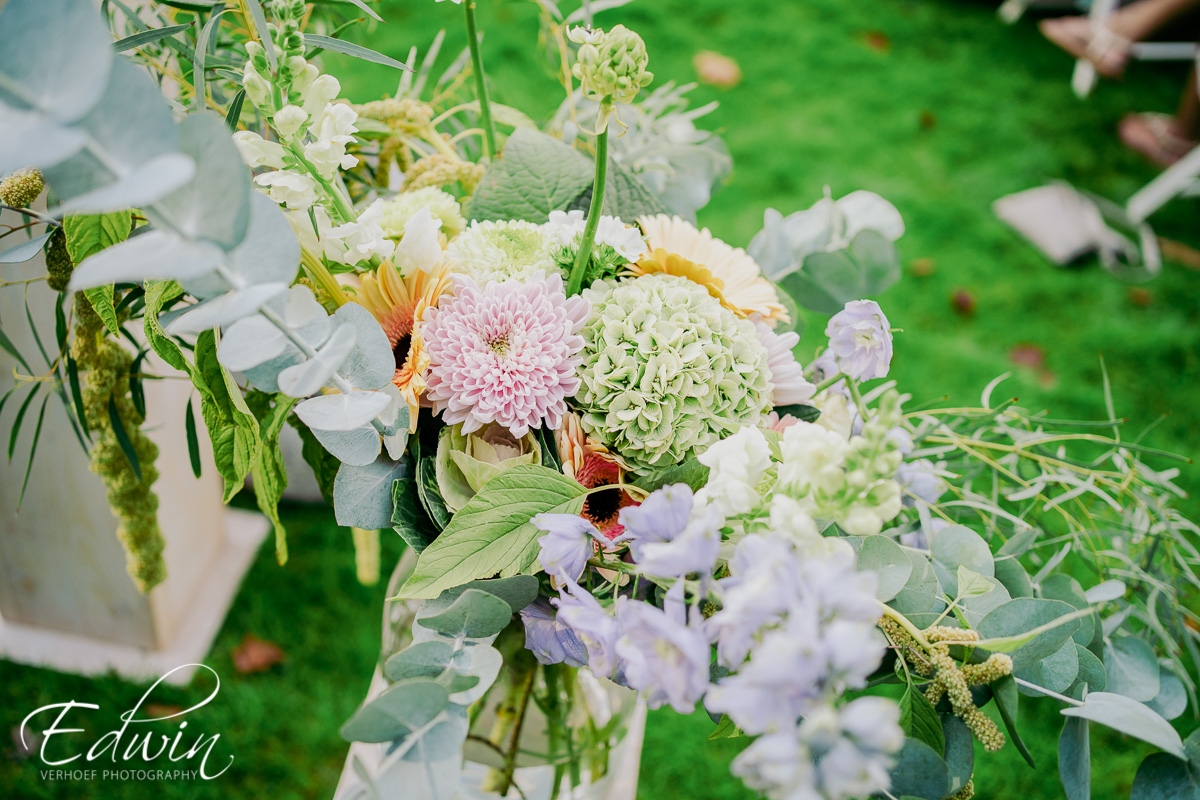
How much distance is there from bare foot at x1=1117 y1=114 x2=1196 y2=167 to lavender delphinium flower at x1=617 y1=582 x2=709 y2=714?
2.80m

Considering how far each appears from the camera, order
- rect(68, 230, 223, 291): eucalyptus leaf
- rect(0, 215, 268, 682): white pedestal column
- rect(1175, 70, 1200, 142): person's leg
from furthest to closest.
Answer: rect(1175, 70, 1200, 142): person's leg → rect(0, 215, 268, 682): white pedestal column → rect(68, 230, 223, 291): eucalyptus leaf

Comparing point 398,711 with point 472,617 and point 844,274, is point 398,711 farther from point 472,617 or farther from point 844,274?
point 844,274

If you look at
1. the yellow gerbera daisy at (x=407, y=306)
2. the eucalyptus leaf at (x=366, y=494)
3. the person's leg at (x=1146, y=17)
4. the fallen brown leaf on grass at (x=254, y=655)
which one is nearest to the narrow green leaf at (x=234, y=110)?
the yellow gerbera daisy at (x=407, y=306)

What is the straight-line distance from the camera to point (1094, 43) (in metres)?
2.47

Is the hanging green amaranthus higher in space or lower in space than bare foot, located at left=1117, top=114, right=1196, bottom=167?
higher

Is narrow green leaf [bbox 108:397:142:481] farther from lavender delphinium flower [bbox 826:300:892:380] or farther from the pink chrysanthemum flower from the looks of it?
lavender delphinium flower [bbox 826:300:892:380]

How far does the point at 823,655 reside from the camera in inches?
12.1

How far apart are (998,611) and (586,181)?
413mm

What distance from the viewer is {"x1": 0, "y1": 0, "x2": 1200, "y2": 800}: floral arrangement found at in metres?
0.32

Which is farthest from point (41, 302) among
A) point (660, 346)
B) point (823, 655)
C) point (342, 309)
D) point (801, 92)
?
point (801, 92)

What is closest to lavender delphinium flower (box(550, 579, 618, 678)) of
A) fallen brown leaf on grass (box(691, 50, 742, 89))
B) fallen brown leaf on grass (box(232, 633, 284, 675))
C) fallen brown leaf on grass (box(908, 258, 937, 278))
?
fallen brown leaf on grass (box(232, 633, 284, 675))

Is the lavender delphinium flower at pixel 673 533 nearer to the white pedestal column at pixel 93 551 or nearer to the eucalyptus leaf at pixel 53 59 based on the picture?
the eucalyptus leaf at pixel 53 59

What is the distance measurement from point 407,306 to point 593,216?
147mm

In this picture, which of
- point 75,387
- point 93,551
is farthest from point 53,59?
point 93,551
